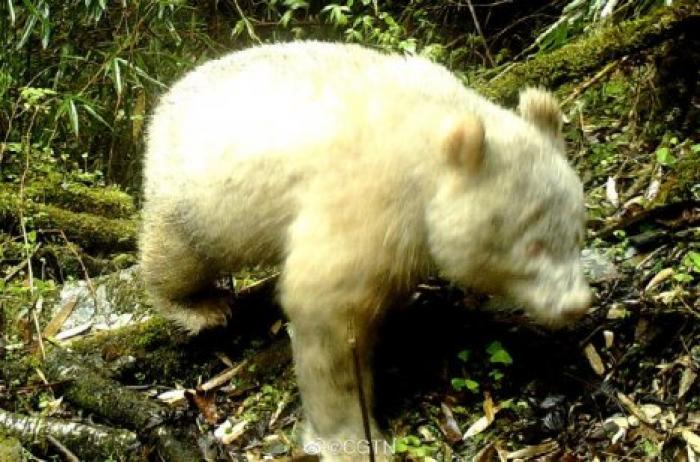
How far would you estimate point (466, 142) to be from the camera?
349cm

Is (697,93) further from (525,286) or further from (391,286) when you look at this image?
(391,286)

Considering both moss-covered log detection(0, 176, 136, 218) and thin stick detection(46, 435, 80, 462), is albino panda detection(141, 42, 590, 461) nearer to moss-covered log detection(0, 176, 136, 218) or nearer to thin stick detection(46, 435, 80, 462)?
thin stick detection(46, 435, 80, 462)

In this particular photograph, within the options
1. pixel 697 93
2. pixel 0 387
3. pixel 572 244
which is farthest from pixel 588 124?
pixel 0 387

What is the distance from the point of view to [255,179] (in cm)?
396

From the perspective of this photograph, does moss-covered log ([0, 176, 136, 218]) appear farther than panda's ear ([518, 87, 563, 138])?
Yes

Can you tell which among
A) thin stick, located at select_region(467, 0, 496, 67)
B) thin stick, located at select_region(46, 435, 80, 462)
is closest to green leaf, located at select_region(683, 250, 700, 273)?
thin stick, located at select_region(46, 435, 80, 462)

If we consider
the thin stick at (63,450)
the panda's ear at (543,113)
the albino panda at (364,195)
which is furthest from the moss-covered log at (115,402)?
the panda's ear at (543,113)

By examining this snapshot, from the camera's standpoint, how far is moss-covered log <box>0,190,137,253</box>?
20.1ft

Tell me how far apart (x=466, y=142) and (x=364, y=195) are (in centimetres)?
47

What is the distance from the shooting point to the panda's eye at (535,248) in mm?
3633

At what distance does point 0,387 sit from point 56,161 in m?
3.21

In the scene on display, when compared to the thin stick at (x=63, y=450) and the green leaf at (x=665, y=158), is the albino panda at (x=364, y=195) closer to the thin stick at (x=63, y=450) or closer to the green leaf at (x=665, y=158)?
the thin stick at (x=63, y=450)


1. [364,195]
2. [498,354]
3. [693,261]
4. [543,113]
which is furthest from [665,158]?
[364,195]

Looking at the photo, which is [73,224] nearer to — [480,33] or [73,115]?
[73,115]
